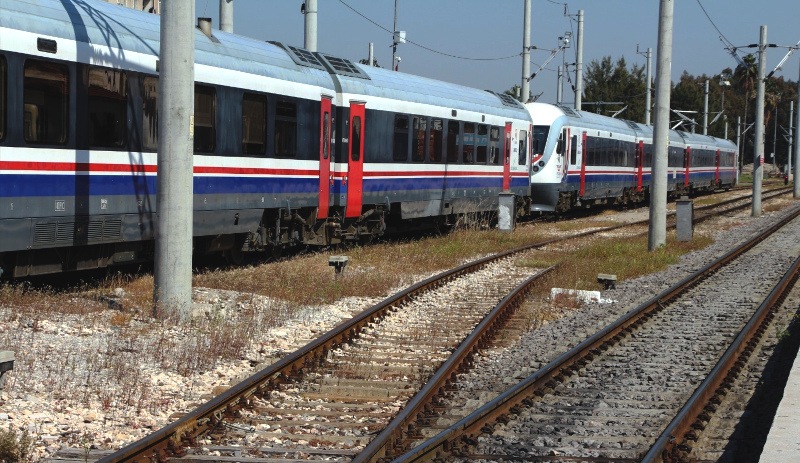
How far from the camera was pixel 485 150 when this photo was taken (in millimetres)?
26094

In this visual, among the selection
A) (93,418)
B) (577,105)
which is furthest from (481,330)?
(577,105)

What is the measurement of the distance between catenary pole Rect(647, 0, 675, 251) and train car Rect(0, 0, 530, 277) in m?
4.41

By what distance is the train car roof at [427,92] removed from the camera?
20125mm

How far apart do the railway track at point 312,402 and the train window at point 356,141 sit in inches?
308

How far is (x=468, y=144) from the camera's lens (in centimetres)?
2494

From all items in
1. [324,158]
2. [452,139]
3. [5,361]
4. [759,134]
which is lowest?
[5,361]

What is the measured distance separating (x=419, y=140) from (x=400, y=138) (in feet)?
3.28

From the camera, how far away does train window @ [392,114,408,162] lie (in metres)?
21.3

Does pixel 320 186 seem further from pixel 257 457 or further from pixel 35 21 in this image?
pixel 257 457

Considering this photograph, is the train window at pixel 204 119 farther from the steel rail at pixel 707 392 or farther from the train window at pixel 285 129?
the steel rail at pixel 707 392

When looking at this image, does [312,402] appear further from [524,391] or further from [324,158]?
[324,158]

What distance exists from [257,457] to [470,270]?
445 inches

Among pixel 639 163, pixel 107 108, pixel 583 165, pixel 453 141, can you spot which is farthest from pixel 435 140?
pixel 639 163

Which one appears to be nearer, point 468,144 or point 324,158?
point 324,158
